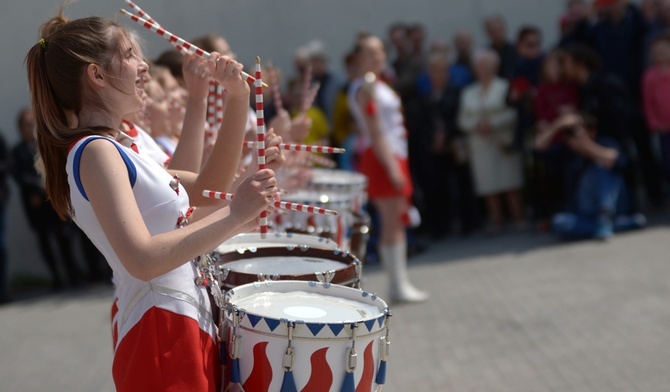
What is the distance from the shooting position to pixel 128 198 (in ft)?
6.86

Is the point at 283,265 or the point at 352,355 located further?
the point at 283,265

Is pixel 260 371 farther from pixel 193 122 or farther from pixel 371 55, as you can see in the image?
pixel 371 55

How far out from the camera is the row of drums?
2.26m

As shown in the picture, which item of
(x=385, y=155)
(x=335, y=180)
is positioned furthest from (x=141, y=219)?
(x=385, y=155)

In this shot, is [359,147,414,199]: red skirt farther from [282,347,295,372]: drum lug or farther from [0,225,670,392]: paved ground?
[282,347,295,372]: drum lug

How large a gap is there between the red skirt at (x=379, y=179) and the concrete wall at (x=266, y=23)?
2.75m

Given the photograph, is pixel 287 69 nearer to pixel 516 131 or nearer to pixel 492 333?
pixel 516 131

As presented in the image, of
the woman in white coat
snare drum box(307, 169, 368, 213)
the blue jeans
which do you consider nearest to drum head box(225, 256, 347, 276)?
snare drum box(307, 169, 368, 213)

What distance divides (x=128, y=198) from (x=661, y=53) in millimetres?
7427

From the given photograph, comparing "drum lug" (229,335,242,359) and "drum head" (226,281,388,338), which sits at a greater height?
"drum head" (226,281,388,338)

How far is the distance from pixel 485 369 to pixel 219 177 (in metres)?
2.89

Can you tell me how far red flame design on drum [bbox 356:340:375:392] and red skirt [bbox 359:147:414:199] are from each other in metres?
4.25

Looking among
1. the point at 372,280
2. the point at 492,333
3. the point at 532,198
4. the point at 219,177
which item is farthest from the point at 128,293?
the point at 532,198

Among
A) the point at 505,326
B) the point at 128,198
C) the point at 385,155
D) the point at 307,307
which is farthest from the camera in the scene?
the point at 385,155
